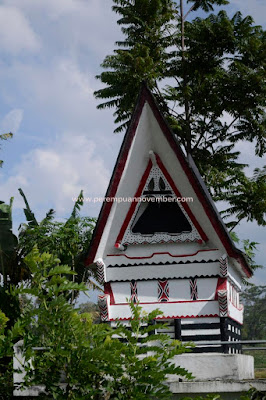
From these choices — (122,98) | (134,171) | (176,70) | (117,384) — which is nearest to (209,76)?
(176,70)

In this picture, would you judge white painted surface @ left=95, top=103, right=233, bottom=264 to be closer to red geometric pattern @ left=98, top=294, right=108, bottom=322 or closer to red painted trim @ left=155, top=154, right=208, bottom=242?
red painted trim @ left=155, top=154, right=208, bottom=242

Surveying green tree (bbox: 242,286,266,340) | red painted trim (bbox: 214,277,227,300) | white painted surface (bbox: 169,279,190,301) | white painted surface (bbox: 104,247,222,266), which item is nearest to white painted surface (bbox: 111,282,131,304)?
white painted surface (bbox: 104,247,222,266)

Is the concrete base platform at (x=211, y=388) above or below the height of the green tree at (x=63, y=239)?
below

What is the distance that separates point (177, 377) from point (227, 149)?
70.9 feet

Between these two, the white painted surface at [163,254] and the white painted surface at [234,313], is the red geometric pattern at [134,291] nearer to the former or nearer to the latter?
the white painted surface at [163,254]

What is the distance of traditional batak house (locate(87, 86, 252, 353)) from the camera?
13.3 m

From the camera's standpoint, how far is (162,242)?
44.6 feet

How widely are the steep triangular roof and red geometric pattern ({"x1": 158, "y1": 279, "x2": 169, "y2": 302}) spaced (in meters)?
1.25

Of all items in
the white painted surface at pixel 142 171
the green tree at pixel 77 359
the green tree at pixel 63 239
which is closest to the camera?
the green tree at pixel 77 359

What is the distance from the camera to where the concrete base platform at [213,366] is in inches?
430

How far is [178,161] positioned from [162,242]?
178 cm

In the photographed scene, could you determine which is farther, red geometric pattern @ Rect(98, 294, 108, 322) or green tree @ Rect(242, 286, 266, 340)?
green tree @ Rect(242, 286, 266, 340)

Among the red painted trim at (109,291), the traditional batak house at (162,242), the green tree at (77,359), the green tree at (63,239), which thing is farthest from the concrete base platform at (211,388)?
the green tree at (63,239)

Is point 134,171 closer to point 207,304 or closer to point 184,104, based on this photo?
point 207,304
